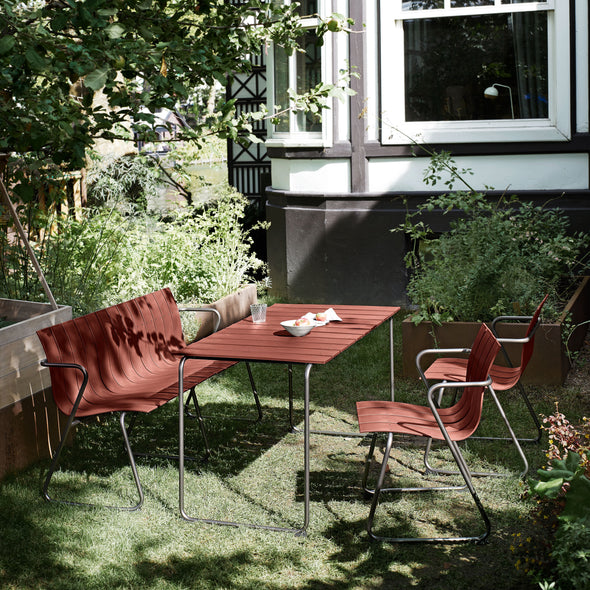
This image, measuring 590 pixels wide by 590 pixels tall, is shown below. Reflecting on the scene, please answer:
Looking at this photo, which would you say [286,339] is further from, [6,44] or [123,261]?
[123,261]

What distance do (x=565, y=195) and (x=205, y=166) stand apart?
32.3m

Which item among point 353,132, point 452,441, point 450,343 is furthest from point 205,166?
point 452,441

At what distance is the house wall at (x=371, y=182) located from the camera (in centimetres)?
893

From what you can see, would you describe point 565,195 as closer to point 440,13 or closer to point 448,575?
point 440,13

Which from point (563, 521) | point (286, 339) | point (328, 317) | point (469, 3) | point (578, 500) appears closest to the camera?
point (578, 500)

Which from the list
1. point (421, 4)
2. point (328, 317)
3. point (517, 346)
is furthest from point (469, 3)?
point (328, 317)

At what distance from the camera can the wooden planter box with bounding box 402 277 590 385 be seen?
6746 millimetres

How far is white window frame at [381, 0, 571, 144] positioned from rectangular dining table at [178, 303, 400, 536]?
395 cm

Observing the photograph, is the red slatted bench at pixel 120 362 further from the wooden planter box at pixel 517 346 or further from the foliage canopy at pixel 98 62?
the wooden planter box at pixel 517 346

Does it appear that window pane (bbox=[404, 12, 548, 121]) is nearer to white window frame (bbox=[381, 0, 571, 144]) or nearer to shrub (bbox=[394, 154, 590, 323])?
white window frame (bbox=[381, 0, 571, 144])

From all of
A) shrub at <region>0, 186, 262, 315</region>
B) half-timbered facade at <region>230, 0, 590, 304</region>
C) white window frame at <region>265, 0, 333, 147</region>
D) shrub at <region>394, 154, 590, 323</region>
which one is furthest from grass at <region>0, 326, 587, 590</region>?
white window frame at <region>265, 0, 333, 147</region>

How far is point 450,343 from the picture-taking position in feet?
23.2

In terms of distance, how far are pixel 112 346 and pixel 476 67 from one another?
231 inches

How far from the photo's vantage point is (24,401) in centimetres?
527
